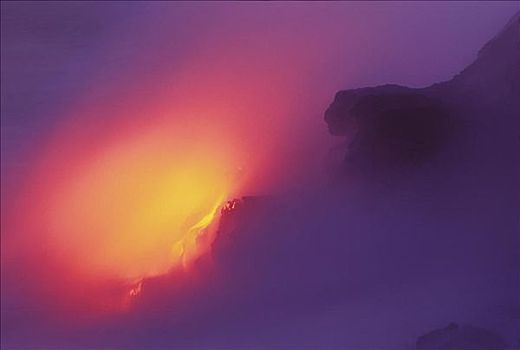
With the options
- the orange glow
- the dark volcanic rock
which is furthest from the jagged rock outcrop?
the dark volcanic rock

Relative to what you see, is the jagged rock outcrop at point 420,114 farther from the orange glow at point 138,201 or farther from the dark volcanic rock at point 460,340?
the dark volcanic rock at point 460,340

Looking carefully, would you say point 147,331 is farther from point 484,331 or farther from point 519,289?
point 519,289

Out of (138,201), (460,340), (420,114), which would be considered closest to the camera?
(460,340)

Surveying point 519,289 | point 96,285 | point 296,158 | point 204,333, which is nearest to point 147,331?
point 204,333

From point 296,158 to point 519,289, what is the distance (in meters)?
2.15

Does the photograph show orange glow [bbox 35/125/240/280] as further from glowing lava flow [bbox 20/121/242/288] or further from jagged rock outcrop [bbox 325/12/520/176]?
jagged rock outcrop [bbox 325/12/520/176]

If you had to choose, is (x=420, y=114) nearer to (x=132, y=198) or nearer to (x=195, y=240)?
(x=195, y=240)

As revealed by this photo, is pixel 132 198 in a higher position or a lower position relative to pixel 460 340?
higher

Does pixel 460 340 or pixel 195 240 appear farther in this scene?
pixel 195 240

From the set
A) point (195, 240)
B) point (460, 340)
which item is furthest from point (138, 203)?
point (460, 340)

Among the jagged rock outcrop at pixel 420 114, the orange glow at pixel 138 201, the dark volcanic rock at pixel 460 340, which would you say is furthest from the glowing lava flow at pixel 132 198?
the dark volcanic rock at pixel 460 340

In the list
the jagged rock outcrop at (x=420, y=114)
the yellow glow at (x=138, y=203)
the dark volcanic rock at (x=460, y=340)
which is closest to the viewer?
the dark volcanic rock at (x=460, y=340)

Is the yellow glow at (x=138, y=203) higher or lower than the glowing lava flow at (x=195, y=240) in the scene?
higher

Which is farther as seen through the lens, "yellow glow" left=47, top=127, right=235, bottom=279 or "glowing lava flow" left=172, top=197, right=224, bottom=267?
"yellow glow" left=47, top=127, right=235, bottom=279
